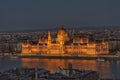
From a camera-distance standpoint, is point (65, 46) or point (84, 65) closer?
point (84, 65)

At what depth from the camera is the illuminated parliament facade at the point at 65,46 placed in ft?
122

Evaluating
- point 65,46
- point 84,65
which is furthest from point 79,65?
point 65,46

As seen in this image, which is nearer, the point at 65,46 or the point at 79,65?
the point at 79,65

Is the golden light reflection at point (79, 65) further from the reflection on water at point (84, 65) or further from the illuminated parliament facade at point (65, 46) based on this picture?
the illuminated parliament facade at point (65, 46)

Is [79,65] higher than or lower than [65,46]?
lower

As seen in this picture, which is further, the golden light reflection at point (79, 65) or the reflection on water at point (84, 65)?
the golden light reflection at point (79, 65)

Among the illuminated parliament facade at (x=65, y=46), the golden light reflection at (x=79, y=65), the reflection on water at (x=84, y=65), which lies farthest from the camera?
the illuminated parliament facade at (x=65, y=46)

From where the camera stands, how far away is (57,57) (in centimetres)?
3516

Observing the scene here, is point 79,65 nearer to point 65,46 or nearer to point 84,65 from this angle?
point 84,65

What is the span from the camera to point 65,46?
3819 centimetres

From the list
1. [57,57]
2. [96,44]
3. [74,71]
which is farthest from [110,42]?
[74,71]

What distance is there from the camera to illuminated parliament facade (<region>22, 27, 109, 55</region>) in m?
37.2

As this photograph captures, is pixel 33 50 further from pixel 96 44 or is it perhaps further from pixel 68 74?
pixel 68 74

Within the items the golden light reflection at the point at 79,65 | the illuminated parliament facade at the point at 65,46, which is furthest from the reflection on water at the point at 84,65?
the illuminated parliament facade at the point at 65,46
